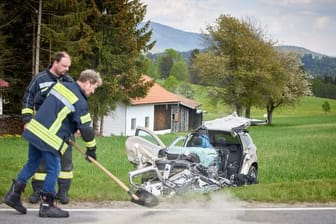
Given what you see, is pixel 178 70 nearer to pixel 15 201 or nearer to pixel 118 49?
pixel 118 49

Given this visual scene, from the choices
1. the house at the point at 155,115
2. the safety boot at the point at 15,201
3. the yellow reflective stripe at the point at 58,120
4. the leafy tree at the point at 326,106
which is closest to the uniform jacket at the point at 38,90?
the yellow reflective stripe at the point at 58,120

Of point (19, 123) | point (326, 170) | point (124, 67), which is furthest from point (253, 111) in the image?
point (326, 170)

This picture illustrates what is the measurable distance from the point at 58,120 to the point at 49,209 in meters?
1.07

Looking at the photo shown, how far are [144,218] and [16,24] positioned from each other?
2622 cm

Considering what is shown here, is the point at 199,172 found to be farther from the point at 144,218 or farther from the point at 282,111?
the point at 282,111

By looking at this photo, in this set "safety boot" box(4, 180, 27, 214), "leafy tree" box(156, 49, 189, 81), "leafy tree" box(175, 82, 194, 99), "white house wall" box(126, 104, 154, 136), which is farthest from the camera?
"leafy tree" box(156, 49, 189, 81)

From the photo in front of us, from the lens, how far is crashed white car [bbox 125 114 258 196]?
820cm

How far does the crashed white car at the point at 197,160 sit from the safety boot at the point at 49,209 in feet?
4.12

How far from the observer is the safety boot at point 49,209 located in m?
6.67

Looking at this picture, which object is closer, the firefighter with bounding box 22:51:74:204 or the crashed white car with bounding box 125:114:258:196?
the firefighter with bounding box 22:51:74:204

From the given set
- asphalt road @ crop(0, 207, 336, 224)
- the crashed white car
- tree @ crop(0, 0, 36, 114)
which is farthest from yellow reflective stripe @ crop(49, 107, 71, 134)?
tree @ crop(0, 0, 36, 114)

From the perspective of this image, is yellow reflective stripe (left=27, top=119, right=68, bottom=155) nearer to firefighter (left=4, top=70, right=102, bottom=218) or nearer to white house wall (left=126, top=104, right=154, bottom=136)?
firefighter (left=4, top=70, right=102, bottom=218)

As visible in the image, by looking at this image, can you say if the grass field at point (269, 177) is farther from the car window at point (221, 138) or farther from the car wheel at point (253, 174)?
the car window at point (221, 138)

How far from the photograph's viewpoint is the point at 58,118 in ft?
21.7
